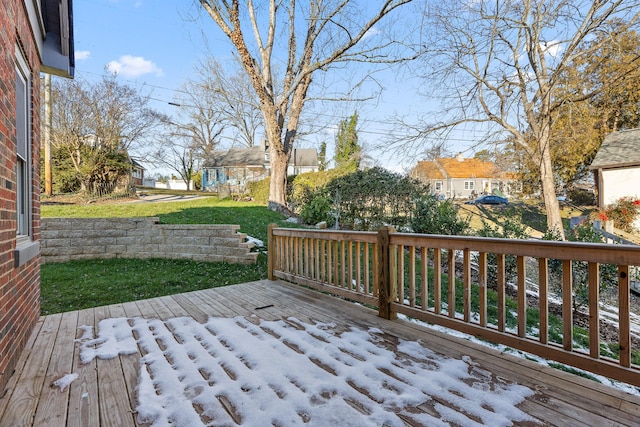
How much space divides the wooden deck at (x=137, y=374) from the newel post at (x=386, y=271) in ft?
0.35

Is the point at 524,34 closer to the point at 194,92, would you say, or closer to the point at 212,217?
the point at 212,217

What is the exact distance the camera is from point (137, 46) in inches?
520

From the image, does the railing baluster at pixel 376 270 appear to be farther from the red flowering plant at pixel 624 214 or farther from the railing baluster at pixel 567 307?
the red flowering plant at pixel 624 214

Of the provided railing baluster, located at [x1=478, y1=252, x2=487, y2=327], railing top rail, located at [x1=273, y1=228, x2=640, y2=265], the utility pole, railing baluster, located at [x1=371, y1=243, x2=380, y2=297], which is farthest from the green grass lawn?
the utility pole

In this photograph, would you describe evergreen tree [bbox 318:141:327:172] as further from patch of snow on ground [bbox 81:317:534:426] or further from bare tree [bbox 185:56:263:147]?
patch of snow on ground [bbox 81:317:534:426]

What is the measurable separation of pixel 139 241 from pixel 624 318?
6954 mm

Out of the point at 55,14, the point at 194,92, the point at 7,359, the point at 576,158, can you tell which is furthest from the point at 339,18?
the point at 576,158

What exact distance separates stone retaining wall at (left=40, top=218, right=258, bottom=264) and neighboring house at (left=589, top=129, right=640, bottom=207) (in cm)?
1441

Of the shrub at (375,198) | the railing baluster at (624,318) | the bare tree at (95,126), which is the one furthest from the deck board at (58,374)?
the bare tree at (95,126)

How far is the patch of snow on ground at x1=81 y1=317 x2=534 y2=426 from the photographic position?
1645mm

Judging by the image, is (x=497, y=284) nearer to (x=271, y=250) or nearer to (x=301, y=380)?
(x=301, y=380)

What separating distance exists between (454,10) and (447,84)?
6.22 feet

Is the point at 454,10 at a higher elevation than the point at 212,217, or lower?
higher

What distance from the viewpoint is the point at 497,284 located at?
2.49 m
